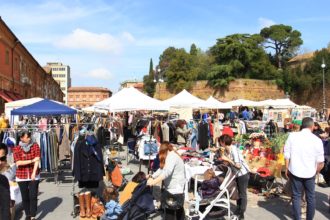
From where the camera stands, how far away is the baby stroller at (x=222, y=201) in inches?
246

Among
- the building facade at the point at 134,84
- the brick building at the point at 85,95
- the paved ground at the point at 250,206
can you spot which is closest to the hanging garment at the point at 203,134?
the paved ground at the point at 250,206

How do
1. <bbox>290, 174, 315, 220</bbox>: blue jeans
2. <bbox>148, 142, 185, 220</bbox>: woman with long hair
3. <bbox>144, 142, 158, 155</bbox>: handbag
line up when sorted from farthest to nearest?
1. <bbox>144, 142, 158, 155</bbox>: handbag
2. <bbox>290, 174, 315, 220</bbox>: blue jeans
3. <bbox>148, 142, 185, 220</bbox>: woman with long hair

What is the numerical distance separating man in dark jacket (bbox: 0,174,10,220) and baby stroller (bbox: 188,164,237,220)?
2.88 metres

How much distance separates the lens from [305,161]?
19.8ft

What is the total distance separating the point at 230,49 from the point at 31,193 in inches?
2280

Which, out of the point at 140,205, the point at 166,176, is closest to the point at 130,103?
the point at 140,205

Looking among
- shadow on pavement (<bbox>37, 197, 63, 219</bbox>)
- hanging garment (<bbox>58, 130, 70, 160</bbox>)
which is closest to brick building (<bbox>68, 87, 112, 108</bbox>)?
hanging garment (<bbox>58, 130, 70, 160</bbox>)

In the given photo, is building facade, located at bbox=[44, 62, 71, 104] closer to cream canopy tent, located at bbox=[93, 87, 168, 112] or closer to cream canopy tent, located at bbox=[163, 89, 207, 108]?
cream canopy tent, located at bbox=[163, 89, 207, 108]

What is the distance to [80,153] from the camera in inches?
289

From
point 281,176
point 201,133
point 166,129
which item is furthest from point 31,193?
point 201,133

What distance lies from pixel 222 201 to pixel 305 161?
1460mm

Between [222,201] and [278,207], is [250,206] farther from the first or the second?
[222,201]

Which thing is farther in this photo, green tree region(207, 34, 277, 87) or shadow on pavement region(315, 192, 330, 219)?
green tree region(207, 34, 277, 87)

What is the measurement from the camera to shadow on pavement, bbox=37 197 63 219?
24.5 ft
